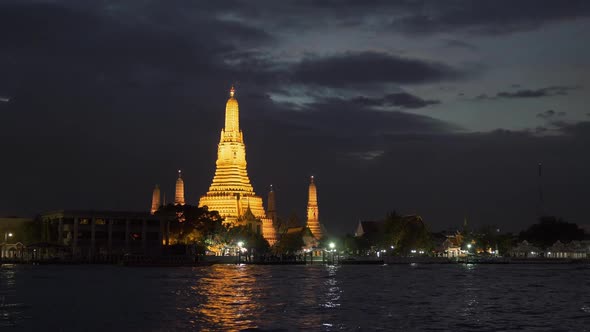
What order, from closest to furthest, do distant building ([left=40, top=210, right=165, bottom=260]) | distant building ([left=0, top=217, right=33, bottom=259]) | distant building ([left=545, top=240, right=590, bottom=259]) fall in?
distant building ([left=40, top=210, right=165, bottom=260])
distant building ([left=0, top=217, right=33, bottom=259])
distant building ([left=545, top=240, right=590, bottom=259])

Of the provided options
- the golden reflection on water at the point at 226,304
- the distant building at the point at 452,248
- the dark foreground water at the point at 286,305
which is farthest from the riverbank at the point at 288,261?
the golden reflection on water at the point at 226,304

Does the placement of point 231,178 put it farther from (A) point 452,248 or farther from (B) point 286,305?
(B) point 286,305

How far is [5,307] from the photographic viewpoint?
2053 inches

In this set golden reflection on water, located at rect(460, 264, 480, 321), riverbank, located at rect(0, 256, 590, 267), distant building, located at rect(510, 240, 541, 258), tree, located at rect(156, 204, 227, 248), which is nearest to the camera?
golden reflection on water, located at rect(460, 264, 480, 321)

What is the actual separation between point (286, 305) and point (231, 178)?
4380 inches

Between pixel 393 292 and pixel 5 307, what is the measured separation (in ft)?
99.9

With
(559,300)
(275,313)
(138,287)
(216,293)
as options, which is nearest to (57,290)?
(138,287)

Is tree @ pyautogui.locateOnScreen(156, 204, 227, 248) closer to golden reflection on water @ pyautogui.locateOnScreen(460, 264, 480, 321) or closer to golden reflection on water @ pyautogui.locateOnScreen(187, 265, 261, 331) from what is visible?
golden reflection on water @ pyautogui.locateOnScreen(187, 265, 261, 331)

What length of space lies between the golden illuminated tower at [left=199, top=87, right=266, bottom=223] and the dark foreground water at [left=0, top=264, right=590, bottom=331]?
266 feet

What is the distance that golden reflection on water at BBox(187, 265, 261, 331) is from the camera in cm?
4519

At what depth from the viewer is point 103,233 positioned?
130000mm

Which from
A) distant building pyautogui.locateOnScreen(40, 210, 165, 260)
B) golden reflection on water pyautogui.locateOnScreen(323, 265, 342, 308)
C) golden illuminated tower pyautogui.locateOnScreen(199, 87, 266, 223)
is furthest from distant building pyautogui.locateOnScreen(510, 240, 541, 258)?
golden reflection on water pyautogui.locateOnScreen(323, 265, 342, 308)

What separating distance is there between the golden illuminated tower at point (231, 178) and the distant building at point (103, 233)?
31.2 meters

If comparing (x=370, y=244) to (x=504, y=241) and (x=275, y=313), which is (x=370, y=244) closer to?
(x=504, y=241)
